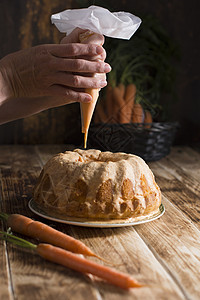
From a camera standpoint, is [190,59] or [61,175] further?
[190,59]

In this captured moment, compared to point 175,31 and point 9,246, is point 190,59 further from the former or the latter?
point 9,246

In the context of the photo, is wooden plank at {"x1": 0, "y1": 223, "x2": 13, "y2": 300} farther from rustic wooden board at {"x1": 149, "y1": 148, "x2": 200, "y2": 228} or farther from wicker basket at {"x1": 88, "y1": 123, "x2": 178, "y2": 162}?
wicker basket at {"x1": 88, "y1": 123, "x2": 178, "y2": 162}

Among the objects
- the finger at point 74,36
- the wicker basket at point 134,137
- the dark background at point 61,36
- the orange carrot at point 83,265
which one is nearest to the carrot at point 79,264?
the orange carrot at point 83,265

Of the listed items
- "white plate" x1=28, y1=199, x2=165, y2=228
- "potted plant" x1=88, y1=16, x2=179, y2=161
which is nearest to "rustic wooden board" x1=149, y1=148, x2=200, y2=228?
"potted plant" x1=88, y1=16, x2=179, y2=161

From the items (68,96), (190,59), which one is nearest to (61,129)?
(190,59)

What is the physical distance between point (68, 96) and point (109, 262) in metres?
0.62

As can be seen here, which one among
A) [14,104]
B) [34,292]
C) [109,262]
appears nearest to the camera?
[34,292]

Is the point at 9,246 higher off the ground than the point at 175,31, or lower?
lower

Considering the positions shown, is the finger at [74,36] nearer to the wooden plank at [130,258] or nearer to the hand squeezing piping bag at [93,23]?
the hand squeezing piping bag at [93,23]

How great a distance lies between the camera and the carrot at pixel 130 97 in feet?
8.28

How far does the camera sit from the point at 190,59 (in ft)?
9.82

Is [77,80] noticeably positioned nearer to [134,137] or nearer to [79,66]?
[79,66]

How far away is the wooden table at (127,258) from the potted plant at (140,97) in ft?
1.58

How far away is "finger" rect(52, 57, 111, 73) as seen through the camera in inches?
57.6
